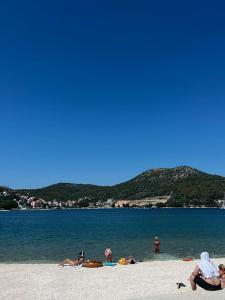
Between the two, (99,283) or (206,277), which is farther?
(99,283)

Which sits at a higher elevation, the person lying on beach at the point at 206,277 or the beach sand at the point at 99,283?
the person lying on beach at the point at 206,277

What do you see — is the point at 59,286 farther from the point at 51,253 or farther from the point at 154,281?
the point at 51,253

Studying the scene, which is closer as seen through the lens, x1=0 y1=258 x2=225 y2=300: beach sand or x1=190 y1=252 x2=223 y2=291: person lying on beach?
x1=190 y1=252 x2=223 y2=291: person lying on beach

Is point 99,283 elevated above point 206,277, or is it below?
below

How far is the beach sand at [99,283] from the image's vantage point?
1515 centimetres

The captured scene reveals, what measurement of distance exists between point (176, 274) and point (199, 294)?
Answer: 7.70 m

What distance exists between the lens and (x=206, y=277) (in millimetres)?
14203

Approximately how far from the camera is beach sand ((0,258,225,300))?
15.1 metres

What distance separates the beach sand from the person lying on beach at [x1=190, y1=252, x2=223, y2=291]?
284 millimetres

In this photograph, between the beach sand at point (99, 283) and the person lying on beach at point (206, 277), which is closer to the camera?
the person lying on beach at point (206, 277)

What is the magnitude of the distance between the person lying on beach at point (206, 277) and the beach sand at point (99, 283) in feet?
0.93

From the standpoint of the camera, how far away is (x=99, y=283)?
17984 millimetres

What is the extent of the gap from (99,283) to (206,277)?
5685 millimetres

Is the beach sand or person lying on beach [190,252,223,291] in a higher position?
person lying on beach [190,252,223,291]
